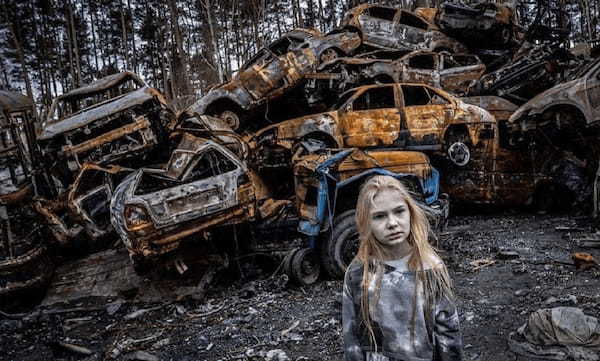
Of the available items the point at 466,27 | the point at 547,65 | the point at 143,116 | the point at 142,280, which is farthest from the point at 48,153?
the point at 466,27

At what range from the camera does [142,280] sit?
224 inches

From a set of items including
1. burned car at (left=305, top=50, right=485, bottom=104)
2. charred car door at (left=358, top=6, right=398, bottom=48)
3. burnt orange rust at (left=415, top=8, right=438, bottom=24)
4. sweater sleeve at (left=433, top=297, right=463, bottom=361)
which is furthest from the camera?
burnt orange rust at (left=415, top=8, right=438, bottom=24)

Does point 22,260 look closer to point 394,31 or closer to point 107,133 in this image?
point 107,133

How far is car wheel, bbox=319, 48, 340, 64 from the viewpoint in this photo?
9.54m

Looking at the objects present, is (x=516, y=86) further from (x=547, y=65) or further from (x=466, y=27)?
(x=466, y=27)

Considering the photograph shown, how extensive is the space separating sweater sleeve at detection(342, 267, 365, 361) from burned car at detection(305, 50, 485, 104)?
7479mm

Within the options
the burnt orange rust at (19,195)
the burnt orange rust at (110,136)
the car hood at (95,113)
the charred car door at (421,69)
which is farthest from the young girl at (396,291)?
the charred car door at (421,69)

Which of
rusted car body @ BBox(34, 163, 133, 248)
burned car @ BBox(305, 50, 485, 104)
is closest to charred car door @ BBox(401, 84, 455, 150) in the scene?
burned car @ BBox(305, 50, 485, 104)

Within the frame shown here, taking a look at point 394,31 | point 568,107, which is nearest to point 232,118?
point 394,31

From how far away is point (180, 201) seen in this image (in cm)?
483

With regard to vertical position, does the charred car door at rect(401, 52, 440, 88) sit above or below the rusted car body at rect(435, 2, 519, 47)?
below

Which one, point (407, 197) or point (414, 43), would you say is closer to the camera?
point (407, 197)

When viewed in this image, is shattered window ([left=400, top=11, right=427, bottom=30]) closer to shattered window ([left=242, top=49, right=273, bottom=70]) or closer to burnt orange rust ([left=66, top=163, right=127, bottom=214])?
shattered window ([left=242, top=49, right=273, bottom=70])

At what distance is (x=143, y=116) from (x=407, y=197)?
6465 millimetres
